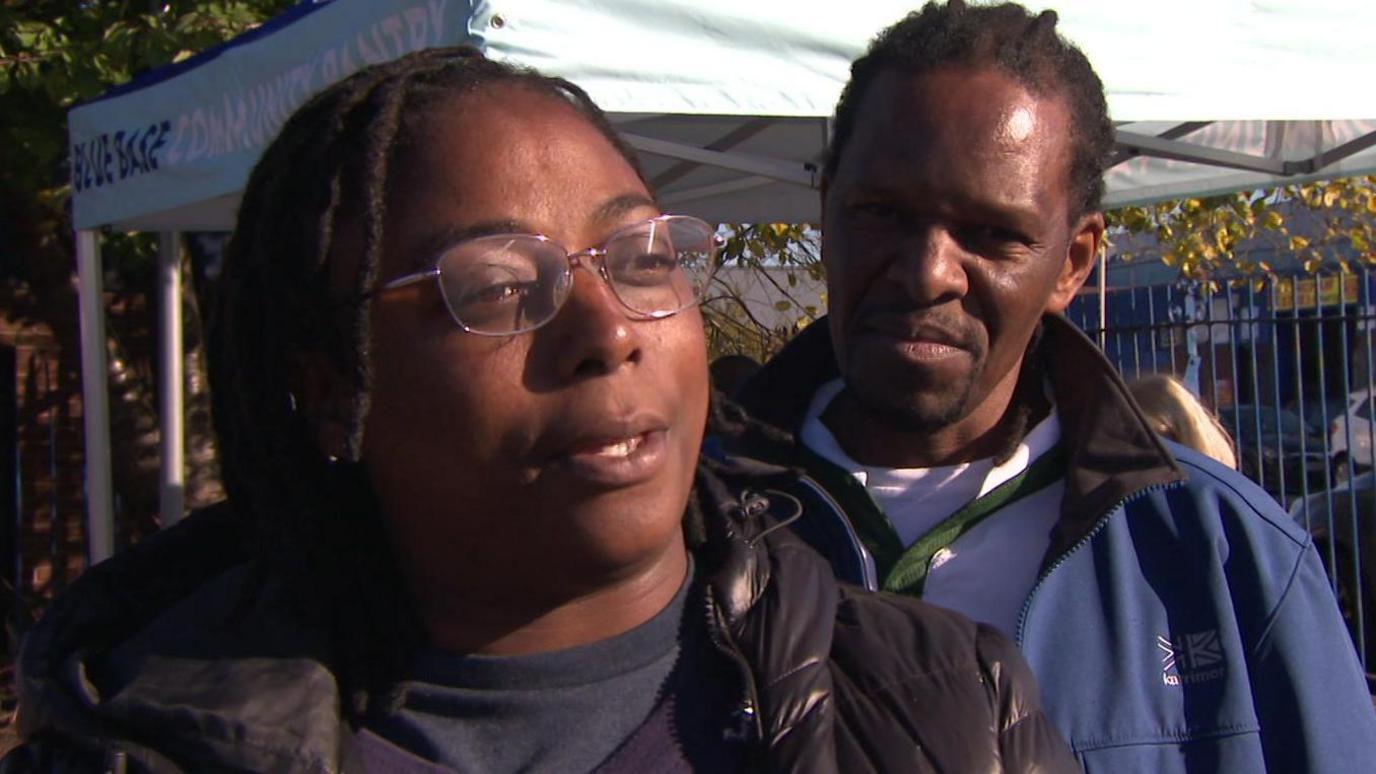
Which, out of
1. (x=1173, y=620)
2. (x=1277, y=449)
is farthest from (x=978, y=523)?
(x=1277, y=449)

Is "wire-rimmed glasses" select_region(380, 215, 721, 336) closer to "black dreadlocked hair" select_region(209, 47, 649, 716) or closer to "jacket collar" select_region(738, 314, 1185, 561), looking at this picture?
"black dreadlocked hair" select_region(209, 47, 649, 716)

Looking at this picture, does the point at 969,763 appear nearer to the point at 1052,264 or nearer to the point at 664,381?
the point at 664,381

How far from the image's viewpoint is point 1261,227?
28.7ft

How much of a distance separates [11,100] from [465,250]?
6.05m

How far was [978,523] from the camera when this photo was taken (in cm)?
171

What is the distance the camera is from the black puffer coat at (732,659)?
44.0 inches

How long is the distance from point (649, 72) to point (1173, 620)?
1.41m

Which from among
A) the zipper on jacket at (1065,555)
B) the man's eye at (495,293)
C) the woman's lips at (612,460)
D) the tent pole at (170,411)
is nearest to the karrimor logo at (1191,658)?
the zipper on jacket at (1065,555)

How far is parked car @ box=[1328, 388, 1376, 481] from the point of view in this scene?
745 centimetres

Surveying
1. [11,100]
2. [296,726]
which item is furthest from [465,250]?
[11,100]

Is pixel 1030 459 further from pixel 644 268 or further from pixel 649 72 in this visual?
pixel 649 72

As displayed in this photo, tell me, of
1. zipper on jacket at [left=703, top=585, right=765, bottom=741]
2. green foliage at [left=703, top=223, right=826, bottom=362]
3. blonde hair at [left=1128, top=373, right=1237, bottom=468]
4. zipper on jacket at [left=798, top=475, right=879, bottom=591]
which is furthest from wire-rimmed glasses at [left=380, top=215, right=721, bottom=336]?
green foliage at [left=703, top=223, right=826, bottom=362]

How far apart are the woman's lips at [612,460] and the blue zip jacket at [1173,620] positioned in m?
0.41

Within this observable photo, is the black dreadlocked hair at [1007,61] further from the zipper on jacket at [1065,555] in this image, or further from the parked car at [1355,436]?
the parked car at [1355,436]
